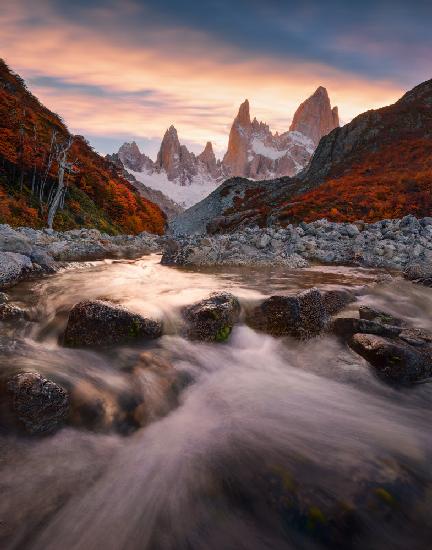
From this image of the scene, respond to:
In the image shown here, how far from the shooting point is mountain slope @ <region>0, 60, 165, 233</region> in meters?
29.8

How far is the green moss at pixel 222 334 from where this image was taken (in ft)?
24.0

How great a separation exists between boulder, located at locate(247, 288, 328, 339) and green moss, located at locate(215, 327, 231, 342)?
0.76 metres

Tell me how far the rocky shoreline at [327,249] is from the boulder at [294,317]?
27.4 feet

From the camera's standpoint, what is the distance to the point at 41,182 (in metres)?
33.8

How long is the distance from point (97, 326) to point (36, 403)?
2277 mm

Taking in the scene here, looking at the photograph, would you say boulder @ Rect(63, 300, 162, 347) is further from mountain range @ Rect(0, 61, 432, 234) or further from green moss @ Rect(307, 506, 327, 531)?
mountain range @ Rect(0, 61, 432, 234)

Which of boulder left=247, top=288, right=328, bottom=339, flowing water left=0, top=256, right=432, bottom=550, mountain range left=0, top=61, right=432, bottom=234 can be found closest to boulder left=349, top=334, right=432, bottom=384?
flowing water left=0, top=256, right=432, bottom=550

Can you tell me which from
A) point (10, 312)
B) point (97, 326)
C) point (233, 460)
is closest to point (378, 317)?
point (233, 460)

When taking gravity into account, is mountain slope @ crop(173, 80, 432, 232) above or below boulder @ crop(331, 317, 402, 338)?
above

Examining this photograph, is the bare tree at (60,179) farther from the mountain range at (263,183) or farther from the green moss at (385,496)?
the green moss at (385,496)

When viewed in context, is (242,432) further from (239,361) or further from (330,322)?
(330,322)

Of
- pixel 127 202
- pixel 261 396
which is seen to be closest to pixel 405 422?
pixel 261 396

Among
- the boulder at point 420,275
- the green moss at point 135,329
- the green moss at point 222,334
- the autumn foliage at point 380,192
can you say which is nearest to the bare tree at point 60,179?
the autumn foliage at point 380,192

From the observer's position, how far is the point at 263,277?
528 inches
